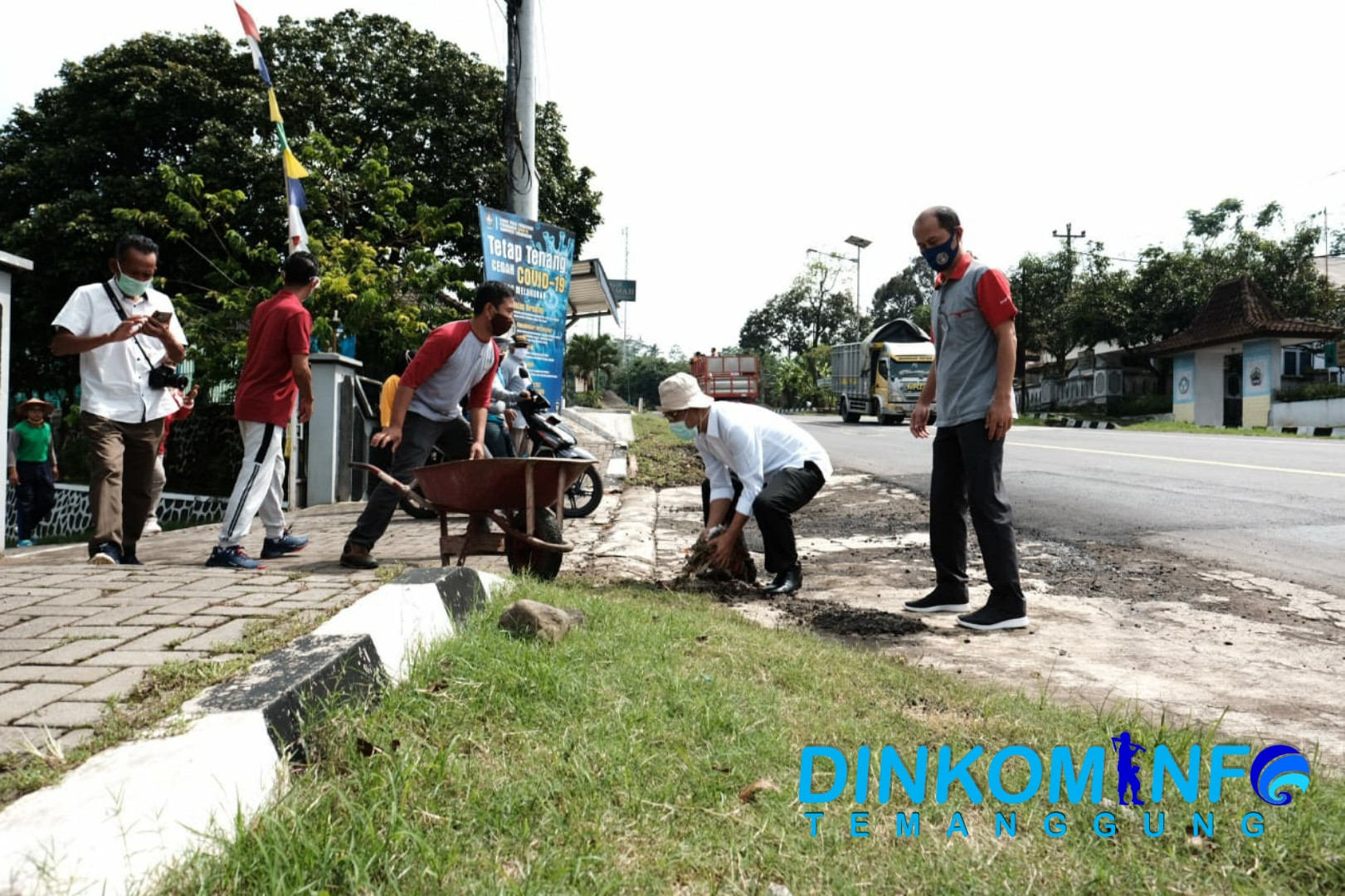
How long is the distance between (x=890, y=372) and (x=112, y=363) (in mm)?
24627

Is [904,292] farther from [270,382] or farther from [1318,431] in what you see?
[270,382]

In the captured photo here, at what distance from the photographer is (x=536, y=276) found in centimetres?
1170

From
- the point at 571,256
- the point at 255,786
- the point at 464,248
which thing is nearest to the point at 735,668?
the point at 255,786

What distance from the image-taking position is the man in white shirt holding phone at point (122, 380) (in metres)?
5.03

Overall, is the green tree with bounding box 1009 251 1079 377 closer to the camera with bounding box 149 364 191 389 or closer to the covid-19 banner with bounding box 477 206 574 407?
the covid-19 banner with bounding box 477 206 574 407

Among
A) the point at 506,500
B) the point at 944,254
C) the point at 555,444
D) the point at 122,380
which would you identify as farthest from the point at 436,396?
the point at 555,444

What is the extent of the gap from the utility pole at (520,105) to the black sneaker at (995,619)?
27.5 feet

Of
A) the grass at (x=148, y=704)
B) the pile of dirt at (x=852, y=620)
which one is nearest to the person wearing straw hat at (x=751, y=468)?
the pile of dirt at (x=852, y=620)

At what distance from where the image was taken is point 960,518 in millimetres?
4805

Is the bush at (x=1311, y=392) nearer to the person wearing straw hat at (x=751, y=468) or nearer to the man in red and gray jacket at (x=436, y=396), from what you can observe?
the person wearing straw hat at (x=751, y=468)

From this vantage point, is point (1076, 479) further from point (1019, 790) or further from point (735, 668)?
point (1019, 790)

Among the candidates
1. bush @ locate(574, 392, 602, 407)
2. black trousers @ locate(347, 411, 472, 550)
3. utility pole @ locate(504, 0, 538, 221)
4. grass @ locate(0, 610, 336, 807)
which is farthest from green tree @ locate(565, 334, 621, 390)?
grass @ locate(0, 610, 336, 807)

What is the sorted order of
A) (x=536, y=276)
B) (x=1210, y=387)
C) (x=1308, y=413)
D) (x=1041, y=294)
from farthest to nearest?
(x=1041, y=294)
(x=1210, y=387)
(x=1308, y=413)
(x=536, y=276)

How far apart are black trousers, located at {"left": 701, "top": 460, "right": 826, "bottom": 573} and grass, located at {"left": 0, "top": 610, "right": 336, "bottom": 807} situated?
8.61ft
